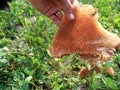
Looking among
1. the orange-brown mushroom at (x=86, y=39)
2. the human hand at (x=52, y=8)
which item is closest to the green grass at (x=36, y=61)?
the orange-brown mushroom at (x=86, y=39)

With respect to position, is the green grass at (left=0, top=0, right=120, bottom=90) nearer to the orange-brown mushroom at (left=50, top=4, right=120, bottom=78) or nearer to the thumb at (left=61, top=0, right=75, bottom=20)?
the orange-brown mushroom at (left=50, top=4, right=120, bottom=78)

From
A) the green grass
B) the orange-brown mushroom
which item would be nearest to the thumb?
the orange-brown mushroom

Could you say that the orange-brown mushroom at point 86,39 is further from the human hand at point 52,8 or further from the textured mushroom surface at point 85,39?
the human hand at point 52,8

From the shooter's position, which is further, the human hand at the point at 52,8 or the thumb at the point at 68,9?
the human hand at the point at 52,8

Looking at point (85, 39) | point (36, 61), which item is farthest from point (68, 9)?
point (36, 61)

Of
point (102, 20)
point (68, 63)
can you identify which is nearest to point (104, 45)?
point (68, 63)

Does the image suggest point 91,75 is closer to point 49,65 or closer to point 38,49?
point 49,65
